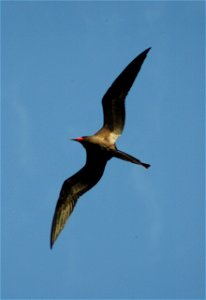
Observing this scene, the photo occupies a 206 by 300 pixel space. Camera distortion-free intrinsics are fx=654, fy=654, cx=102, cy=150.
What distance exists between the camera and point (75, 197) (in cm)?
2077

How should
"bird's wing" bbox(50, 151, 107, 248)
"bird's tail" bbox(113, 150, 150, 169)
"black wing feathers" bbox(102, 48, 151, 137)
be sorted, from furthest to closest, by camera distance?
"bird's wing" bbox(50, 151, 107, 248), "black wing feathers" bbox(102, 48, 151, 137), "bird's tail" bbox(113, 150, 150, 169)

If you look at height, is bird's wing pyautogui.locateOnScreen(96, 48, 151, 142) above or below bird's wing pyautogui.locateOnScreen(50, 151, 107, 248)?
above

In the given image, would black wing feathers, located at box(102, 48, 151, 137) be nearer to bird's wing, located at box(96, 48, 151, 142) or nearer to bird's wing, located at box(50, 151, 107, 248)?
bird's wing, located at box(96, 48, 151, 142)

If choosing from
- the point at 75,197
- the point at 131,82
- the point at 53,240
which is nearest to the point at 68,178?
the point at 75,197

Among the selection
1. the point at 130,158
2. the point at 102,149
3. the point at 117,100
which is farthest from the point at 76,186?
the point at 117,100

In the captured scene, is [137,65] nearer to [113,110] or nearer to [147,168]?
[113,110]

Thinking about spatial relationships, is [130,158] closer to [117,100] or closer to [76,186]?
[117,100]

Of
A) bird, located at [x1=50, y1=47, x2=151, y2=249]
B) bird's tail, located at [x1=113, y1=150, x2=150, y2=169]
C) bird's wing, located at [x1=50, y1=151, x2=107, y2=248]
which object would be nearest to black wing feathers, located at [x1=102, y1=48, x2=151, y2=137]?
bird, located at [x1=50, y1=47, x2=151, y2=249]

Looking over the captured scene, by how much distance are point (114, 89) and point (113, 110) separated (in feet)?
2.19

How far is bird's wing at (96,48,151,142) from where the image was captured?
19438mm

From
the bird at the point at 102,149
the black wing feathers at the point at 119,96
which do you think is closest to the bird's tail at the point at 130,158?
the bird at the point at 102,149

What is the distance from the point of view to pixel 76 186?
68.4 ft

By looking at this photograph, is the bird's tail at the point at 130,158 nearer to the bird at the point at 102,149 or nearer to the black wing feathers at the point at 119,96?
the bird at the point at 102,149

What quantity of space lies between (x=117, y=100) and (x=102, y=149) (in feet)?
5.15
